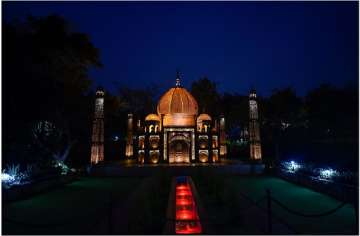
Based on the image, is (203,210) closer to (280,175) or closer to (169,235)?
(169,235)

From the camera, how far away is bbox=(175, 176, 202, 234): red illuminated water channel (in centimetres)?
661

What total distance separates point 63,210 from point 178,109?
14.9 m

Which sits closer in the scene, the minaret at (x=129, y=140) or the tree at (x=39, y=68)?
the tree at (x=39, y=68)

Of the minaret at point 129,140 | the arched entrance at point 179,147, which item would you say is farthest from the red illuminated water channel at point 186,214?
the minaret at point 129,140

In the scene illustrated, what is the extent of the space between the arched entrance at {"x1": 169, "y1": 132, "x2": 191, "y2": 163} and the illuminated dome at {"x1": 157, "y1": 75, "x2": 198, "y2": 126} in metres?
1.75

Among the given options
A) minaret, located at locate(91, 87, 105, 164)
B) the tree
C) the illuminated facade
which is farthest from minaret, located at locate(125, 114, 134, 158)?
the tree

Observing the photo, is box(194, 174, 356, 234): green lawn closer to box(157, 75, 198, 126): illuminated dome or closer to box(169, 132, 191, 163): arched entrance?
box(169, 132, 191, 163): arched entrance

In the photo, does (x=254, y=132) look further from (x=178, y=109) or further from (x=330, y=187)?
(x=330, y=187)

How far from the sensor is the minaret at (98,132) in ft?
66.2

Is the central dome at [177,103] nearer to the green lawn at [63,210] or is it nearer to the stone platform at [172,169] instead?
the stone platform at [172,169]

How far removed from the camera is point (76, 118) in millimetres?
22281

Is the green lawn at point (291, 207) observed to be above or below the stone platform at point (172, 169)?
below

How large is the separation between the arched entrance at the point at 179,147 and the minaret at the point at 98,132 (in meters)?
4.70

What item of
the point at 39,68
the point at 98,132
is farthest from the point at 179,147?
the point at 39,68
